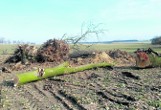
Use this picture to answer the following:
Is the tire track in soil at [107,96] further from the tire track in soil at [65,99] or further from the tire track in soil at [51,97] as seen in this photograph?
the tire track in soil at [51,97]

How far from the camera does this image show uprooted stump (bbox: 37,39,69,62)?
74.7ft

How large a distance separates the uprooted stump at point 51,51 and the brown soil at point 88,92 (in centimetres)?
515

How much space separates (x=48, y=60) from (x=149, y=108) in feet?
45.5

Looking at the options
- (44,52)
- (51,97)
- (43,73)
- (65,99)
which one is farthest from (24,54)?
(65,99)

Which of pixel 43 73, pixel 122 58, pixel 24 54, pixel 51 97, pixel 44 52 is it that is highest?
pixel 44 52

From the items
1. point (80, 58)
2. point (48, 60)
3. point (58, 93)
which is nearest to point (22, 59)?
point (48, 60)

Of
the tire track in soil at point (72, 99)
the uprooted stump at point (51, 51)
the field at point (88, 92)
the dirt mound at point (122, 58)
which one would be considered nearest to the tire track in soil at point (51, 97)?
the field at point (88, 92)

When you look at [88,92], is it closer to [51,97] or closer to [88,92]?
[88,92]

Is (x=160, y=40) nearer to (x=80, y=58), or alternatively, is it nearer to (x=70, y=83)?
(x=80, y=58)

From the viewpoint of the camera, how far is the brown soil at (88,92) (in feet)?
33.6

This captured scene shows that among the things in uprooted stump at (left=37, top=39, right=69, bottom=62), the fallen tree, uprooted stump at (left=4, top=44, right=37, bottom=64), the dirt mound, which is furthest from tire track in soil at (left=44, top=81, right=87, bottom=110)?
the dirt mound

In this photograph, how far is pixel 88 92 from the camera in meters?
12.3

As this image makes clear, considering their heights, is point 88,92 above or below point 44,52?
below

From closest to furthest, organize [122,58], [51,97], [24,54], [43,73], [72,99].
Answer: [72,99] → [51,97] → [43,73] → [24,54] → [122,58]
